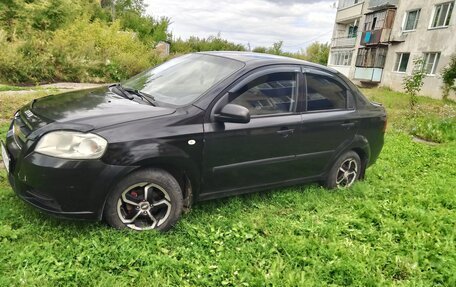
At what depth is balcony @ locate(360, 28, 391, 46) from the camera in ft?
85.8

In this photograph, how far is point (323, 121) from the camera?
3941mm

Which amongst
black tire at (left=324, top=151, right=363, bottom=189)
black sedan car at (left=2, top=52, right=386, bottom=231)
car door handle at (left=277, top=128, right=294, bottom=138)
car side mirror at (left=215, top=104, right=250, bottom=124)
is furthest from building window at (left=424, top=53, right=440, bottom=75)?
car side mirror at (left=215, top=104, right=250, bottom=124)

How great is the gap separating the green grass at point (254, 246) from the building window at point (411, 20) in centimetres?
2364

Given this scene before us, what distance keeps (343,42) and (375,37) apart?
7981 millimetres

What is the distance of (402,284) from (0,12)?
19830mm

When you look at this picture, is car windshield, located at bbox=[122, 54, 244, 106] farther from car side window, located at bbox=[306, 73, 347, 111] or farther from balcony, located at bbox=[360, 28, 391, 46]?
balcony, located at bbox=[360, 28, 391, 46]

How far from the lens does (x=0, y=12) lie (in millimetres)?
16359

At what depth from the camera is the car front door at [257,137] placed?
320cm

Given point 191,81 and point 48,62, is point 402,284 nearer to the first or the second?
point 191,81

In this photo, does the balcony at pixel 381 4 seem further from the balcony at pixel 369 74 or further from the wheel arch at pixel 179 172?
the wheel arch at pixel 179 172

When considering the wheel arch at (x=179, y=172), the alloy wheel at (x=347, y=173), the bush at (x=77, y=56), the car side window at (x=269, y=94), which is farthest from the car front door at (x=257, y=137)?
the bush at (x=77, y=56)

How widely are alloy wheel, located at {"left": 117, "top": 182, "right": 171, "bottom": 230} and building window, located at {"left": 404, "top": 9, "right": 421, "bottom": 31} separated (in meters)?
25.9

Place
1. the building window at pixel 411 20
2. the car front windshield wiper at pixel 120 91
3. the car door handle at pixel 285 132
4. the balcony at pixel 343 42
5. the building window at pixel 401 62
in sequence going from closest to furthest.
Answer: the car front windshield wiper at pixel 120 91, the car door handle at pixel 285 132, the building window at pixel 411 20, the building window at pixel 401 62, the balcony at pixel 343 42

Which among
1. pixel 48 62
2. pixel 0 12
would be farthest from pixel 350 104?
pixel 0 12
